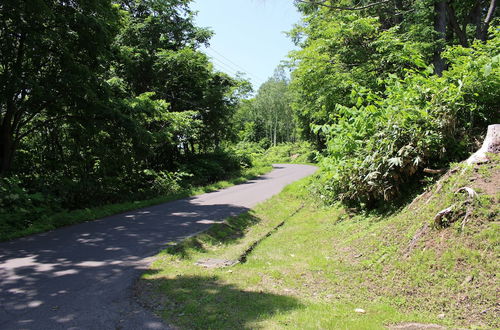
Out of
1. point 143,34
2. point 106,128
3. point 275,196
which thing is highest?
point 143,34

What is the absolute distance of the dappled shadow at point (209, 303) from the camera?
373 centimetres

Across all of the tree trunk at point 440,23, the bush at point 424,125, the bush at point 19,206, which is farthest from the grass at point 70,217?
the tree trunk at point 440,23

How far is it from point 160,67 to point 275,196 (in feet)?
37.3

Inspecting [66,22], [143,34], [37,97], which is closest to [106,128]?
[37,97]

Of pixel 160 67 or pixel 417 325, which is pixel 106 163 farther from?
pixel 417 325

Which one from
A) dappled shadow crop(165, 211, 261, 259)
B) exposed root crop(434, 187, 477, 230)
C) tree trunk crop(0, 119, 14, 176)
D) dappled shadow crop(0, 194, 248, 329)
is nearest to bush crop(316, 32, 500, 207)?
exposed root crop(434, 187, 477, 230)

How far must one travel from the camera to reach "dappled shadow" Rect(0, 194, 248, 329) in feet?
13.0

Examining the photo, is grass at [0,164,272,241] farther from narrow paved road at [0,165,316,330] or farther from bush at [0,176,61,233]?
narrow paved road at [0,165,316,330]

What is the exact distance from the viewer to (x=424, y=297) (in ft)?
13.0

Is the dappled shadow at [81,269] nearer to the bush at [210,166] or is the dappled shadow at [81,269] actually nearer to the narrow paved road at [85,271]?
the narrow paved road at [85,271]

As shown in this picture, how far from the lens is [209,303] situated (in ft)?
13.7

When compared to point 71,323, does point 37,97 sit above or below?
above

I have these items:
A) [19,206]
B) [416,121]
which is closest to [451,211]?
[416,121]

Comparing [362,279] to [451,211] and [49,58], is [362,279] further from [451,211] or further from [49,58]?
[49,58]
